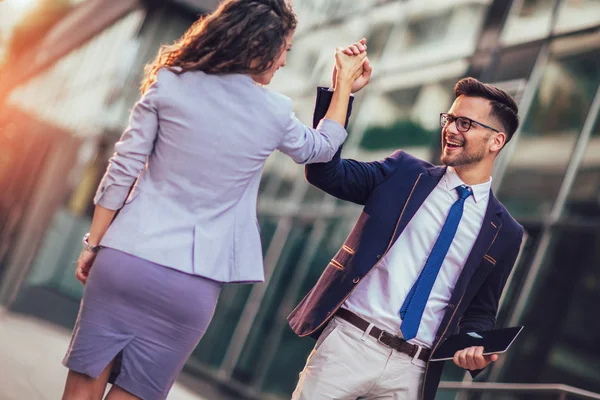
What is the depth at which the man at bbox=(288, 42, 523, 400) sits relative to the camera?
310cm

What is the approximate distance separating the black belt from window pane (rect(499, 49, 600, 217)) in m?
4.00

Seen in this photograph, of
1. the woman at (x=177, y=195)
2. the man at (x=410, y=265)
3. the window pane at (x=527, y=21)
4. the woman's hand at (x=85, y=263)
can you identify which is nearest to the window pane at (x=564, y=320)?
the window pane at (x=527, y=21)

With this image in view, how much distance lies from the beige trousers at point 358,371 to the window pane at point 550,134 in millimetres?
4045

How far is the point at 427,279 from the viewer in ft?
10.2

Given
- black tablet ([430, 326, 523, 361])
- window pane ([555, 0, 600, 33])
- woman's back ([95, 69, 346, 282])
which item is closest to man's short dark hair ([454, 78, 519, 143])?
black tablet ([430, 326, 523, 361])

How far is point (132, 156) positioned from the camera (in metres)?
2.62

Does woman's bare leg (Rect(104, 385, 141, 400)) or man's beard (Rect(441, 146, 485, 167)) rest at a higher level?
man's beard (Rect(441, 146, 485, 167))

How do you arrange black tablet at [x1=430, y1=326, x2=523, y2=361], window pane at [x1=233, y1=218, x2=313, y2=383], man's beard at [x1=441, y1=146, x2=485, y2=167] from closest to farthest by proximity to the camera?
black tablet at [x1=430, y1=326, x2=523, y2=361] → man's beard at [x1=441, y1=146, x2=485, y2=167] → window pane at [x1=233, y1=218, x2=313, y2=383]

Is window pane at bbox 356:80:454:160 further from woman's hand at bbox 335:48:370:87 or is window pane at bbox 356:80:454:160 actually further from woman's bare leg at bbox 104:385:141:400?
woman's bare leg at bbox 104:385:141:400

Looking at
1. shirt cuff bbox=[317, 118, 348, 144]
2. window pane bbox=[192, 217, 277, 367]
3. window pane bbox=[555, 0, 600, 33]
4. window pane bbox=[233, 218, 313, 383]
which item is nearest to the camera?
shirt cuff bbox=[317, 118, 348, 144]

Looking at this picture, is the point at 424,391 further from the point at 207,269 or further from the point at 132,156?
the point at 132,156

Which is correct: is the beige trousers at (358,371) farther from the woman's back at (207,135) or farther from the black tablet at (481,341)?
the woman's back at (207,135)

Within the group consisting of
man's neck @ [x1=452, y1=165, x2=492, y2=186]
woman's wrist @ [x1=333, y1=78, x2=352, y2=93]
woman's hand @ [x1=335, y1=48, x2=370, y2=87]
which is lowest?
man's neck @ [x1=452, y1=165, x2=492, y2=186]

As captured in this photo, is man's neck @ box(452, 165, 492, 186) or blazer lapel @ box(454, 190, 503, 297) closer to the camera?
blazer lapel @ box(454, 190, 503, 297)
